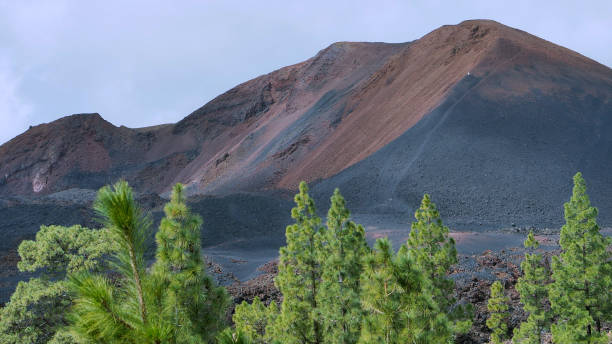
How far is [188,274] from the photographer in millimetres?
7133

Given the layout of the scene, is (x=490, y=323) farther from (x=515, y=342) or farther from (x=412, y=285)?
(x=412, y=285)

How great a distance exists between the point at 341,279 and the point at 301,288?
1044 mm

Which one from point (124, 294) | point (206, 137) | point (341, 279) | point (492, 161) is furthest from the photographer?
point (206, 137)

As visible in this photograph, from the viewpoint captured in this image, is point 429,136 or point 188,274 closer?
point 188,274

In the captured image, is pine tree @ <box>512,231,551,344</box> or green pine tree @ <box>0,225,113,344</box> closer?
green pine tree @ <box>0,225,113,344</box>

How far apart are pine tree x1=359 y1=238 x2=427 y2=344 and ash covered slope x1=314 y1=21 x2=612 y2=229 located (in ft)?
88.2

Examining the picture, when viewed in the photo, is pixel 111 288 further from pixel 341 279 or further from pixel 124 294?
pixel 341 279

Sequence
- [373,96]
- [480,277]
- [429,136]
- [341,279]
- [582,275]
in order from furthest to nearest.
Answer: [373,96]
[429,136]
[480,277]
[582,275]
[341,279]

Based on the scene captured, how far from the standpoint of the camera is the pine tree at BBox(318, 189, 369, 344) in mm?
10469

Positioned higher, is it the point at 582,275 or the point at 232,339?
the point at 232,339

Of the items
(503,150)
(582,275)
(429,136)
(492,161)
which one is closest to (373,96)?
(429,136)

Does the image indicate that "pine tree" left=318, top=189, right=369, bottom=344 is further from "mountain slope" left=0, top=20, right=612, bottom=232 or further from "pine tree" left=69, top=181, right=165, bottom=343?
"mountain slope" left=0, top=20, right=612, bottom=232

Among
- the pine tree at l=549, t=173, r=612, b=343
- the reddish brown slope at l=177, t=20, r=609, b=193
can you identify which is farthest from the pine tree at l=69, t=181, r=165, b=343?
the reddish brown slope at l=177, t=20, r=609, b=193

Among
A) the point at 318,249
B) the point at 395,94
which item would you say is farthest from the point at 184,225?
the point at 395,94
